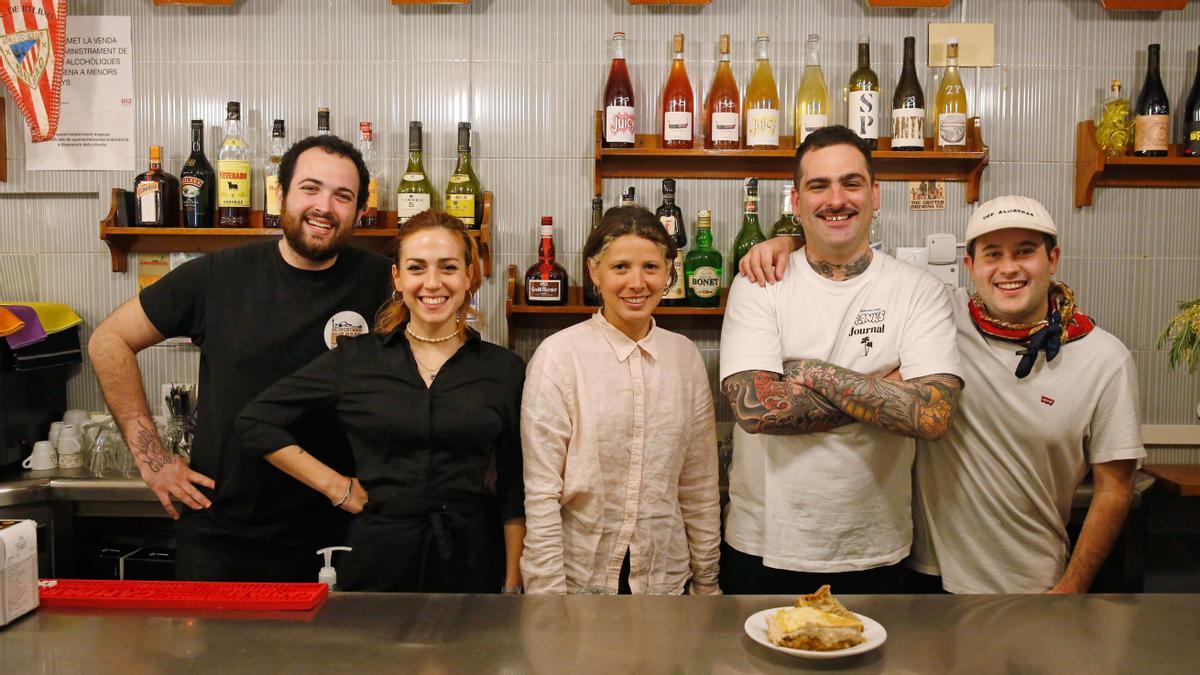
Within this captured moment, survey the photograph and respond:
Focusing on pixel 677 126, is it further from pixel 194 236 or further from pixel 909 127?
pixel 194 236

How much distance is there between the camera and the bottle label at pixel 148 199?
8.72 ft

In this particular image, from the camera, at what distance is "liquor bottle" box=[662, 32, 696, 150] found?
263 cm

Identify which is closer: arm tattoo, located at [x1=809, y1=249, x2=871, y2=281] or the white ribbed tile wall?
arm tattoo, located at [x1=809, y1=249, x2=871, y2=281]

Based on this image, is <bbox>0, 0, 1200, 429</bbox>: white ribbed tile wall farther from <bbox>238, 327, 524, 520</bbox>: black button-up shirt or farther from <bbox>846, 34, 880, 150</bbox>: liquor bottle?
<bbox>238, 327, 524, 520</bbox>: black button-up shirt

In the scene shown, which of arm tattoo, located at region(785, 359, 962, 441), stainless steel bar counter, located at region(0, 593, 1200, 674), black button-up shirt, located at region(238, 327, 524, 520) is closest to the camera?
stainless steel bar counter, located at region(0, 593, 1200, 674)

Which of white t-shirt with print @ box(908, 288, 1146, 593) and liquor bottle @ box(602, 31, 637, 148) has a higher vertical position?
liquor bottle @ box(602, 31, 637, 148)

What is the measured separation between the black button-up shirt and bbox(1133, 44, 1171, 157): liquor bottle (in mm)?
2036

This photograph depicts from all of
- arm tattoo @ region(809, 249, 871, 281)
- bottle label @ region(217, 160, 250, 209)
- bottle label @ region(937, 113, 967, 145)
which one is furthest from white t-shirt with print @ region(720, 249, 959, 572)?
bottle label @ region(217, 160, 250, 209)

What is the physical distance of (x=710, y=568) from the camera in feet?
5.91

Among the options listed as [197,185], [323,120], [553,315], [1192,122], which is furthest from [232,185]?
[1192,122]

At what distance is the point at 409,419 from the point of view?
67.7 inches

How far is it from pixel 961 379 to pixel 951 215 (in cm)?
128

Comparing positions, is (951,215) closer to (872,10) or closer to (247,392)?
(872,10)

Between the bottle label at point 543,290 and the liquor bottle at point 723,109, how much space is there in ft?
2.03
